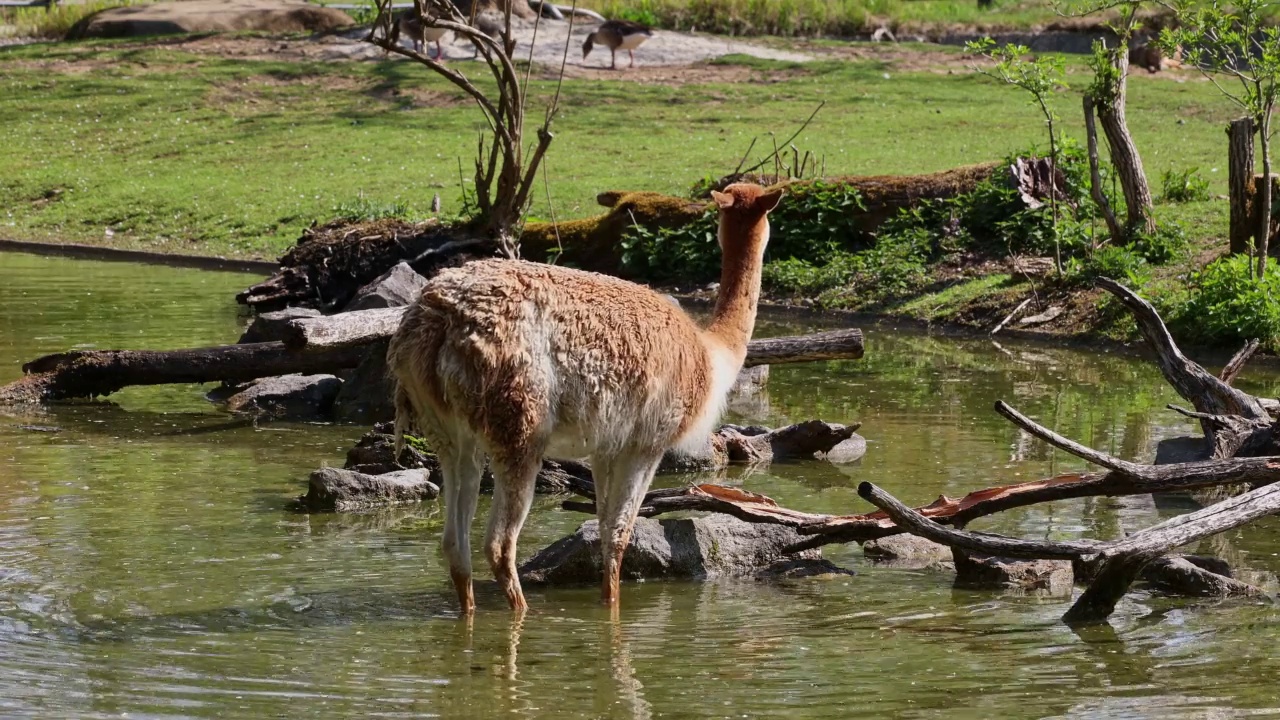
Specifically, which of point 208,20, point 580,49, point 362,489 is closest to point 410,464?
point 362,489

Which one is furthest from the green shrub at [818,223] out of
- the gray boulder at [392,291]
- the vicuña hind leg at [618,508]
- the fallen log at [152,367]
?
the vicuña hind leg at [618,508]

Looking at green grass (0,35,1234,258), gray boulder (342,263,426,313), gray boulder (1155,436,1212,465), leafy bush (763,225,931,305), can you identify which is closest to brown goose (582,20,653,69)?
green grass (0,35,1234,258)

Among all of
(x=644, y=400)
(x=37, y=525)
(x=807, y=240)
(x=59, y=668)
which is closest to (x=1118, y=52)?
(x=807, y=240)

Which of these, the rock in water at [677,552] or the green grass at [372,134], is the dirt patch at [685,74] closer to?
the green grass at [372,134]

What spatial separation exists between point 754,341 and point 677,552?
136 inches

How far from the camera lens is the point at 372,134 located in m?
27.6

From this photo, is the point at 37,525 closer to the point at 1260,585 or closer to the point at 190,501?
the point at 190,501

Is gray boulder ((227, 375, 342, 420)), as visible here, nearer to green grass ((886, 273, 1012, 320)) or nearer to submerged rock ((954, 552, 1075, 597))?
submerged rock ((954, 552, 1075, 597))

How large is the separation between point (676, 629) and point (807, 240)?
12.1 meters

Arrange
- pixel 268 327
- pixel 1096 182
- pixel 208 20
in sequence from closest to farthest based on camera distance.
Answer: pixel 268 327 → pixel 1096 182 → pixel 208 20

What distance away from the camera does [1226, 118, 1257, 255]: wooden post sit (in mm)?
15297

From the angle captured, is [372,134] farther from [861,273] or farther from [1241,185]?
[1241,185]

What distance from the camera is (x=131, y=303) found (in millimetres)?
17438

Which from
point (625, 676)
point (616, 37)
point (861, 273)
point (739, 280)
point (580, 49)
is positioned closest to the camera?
point (625, 676)
